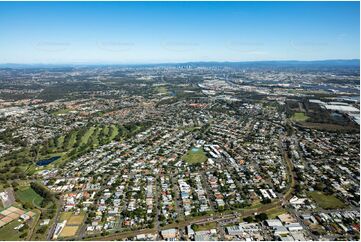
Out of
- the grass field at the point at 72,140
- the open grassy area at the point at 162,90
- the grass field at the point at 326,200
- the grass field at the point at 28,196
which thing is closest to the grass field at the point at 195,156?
the grass field at the point at 326,200

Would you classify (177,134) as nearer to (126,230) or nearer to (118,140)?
(118,140)

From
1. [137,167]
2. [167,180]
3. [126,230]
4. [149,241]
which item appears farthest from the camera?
[137,167]

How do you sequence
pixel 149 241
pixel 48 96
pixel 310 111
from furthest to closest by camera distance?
pixel 48 96, pixel 310 111, pixel 149 241

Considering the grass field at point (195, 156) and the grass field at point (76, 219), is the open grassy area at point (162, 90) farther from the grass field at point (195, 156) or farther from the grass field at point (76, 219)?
the grass field at point (76, 219)

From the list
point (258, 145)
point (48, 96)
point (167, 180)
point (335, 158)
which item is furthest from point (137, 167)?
point (48, 96)

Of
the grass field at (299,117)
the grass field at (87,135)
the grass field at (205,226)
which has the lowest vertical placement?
the grass field at (299,117)

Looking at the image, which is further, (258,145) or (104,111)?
(104,111)

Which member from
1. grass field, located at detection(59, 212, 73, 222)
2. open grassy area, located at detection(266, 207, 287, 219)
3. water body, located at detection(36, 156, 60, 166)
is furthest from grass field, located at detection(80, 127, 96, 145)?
open grassy area, located at detection(266, 207, 287, 219)
